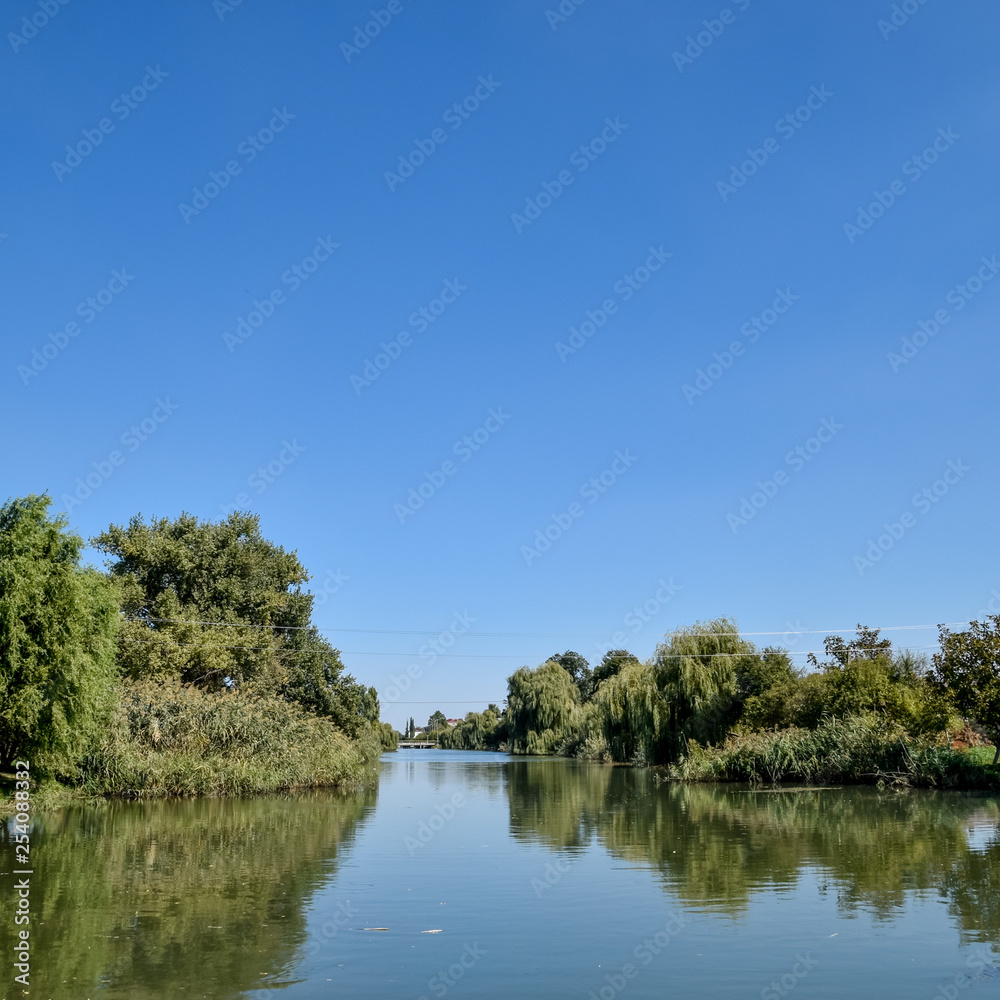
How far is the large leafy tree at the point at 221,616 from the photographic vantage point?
1738 inches

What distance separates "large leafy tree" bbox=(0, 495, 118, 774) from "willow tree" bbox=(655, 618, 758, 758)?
26.9 m

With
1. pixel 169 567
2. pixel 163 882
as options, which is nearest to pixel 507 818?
pixel 163 882

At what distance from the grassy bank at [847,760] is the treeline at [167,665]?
16424 millimetres

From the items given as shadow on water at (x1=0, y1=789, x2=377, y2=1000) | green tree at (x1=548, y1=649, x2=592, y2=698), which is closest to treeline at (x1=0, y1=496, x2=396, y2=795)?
shadow on water at (x1=0, y1=789, x2=377, y2=1000)

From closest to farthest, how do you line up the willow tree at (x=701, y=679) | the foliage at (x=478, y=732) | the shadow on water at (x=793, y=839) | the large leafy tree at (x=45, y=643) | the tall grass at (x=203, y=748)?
the shadow on water at (x=793, y=839), the large leafy tree at (x=45, y=643), the tall grass at (x=203, y=748), the willow tree at (x=701, y=679), the foliage at (x=478, y=732)

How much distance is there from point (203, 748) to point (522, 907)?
24401mm

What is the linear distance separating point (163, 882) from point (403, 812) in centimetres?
1524

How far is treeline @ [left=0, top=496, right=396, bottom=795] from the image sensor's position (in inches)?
1043

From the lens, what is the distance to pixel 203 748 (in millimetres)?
34562

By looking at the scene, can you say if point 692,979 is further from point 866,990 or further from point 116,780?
point 116,780

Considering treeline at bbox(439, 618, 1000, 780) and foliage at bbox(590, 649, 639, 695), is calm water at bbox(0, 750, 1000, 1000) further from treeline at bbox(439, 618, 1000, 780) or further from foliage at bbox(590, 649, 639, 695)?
foliage at bbox(590, 649, 639, 695)

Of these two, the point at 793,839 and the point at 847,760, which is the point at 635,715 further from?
the point at 793,839

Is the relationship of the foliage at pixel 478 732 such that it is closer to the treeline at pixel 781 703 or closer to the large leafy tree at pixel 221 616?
the treeline at pixel 781 703

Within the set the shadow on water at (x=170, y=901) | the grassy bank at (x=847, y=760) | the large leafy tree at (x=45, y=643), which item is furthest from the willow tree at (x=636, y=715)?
the large leafy tree at (x=45, y=643)
